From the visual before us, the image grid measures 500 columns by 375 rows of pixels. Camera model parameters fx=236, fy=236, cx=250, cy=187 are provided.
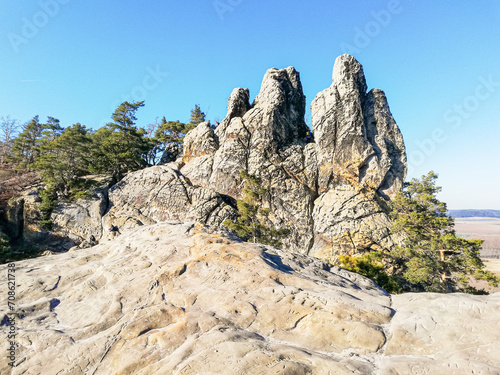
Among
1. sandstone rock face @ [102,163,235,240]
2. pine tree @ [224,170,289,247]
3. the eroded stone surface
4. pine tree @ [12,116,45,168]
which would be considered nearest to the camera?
the eroded stone surface

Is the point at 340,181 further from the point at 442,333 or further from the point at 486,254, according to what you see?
the point at 486,254

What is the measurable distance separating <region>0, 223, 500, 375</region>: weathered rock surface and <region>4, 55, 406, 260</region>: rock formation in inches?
747

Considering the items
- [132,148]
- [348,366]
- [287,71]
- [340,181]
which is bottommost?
[348,366]

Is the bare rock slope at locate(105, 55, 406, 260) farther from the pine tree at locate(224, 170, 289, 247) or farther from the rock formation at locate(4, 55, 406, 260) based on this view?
the pine tree at locate(224, 170, 289, 247)

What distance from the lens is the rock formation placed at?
2962 cm

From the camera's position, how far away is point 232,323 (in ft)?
21.6

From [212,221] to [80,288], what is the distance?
63.5 ft

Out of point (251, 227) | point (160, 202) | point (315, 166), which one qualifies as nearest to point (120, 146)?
point (160, 202)

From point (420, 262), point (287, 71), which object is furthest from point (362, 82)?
point (420, 262)

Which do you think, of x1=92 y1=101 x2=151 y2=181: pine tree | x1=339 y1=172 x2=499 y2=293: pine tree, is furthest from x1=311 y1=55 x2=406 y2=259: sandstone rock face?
x1=92 y1=101 x2=151 y2=181: pine tree

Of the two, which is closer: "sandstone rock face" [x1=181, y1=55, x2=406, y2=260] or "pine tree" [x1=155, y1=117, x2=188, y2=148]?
"sandstone rock face" [x1=181, y1=55, x2=406, y2=260]

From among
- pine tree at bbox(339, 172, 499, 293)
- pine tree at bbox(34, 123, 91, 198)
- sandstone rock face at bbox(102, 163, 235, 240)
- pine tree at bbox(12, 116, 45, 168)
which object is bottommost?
pine tree at bbox(339, 172, 499, 293)

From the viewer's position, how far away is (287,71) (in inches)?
1695

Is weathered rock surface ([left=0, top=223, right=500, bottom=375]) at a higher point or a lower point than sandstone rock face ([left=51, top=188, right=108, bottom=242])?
lower
